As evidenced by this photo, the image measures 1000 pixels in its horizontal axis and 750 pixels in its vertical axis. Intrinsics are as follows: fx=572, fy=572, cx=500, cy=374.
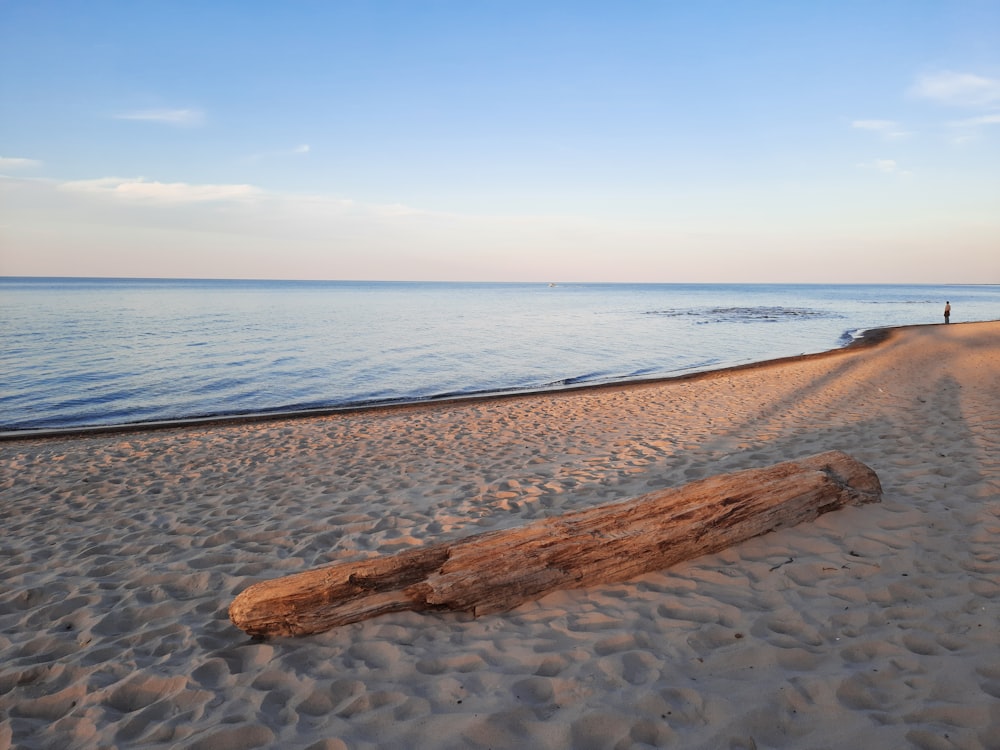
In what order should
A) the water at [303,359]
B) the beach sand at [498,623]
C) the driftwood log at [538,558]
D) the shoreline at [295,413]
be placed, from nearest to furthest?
the beach sand at [498,623]
the driftwood log at [538,558]
the shoreline at [295,413]
the water at [303,359]

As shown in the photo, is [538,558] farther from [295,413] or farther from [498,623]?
[295,413]

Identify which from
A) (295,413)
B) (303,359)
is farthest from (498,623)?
(303,359)

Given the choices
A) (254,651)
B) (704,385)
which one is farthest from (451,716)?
(704,385)

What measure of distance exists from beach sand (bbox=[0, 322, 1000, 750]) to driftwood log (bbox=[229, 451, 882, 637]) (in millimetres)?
129

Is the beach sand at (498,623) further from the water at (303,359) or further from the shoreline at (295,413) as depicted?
the water at (303,359)

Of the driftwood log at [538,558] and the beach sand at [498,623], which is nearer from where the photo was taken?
the beach sand at [498,623]

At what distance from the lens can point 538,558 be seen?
4.02 meters

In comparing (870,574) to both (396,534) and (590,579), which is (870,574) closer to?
(590,579)

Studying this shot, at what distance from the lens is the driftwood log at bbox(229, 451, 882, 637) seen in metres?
3.73

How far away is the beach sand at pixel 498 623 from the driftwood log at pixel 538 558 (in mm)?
129

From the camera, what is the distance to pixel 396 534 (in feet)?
17.8

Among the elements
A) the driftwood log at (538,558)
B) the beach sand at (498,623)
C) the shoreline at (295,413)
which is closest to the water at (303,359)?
the shoreline at (295,413)

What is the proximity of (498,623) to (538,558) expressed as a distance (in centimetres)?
53

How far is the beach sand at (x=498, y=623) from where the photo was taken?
9.14 ft
